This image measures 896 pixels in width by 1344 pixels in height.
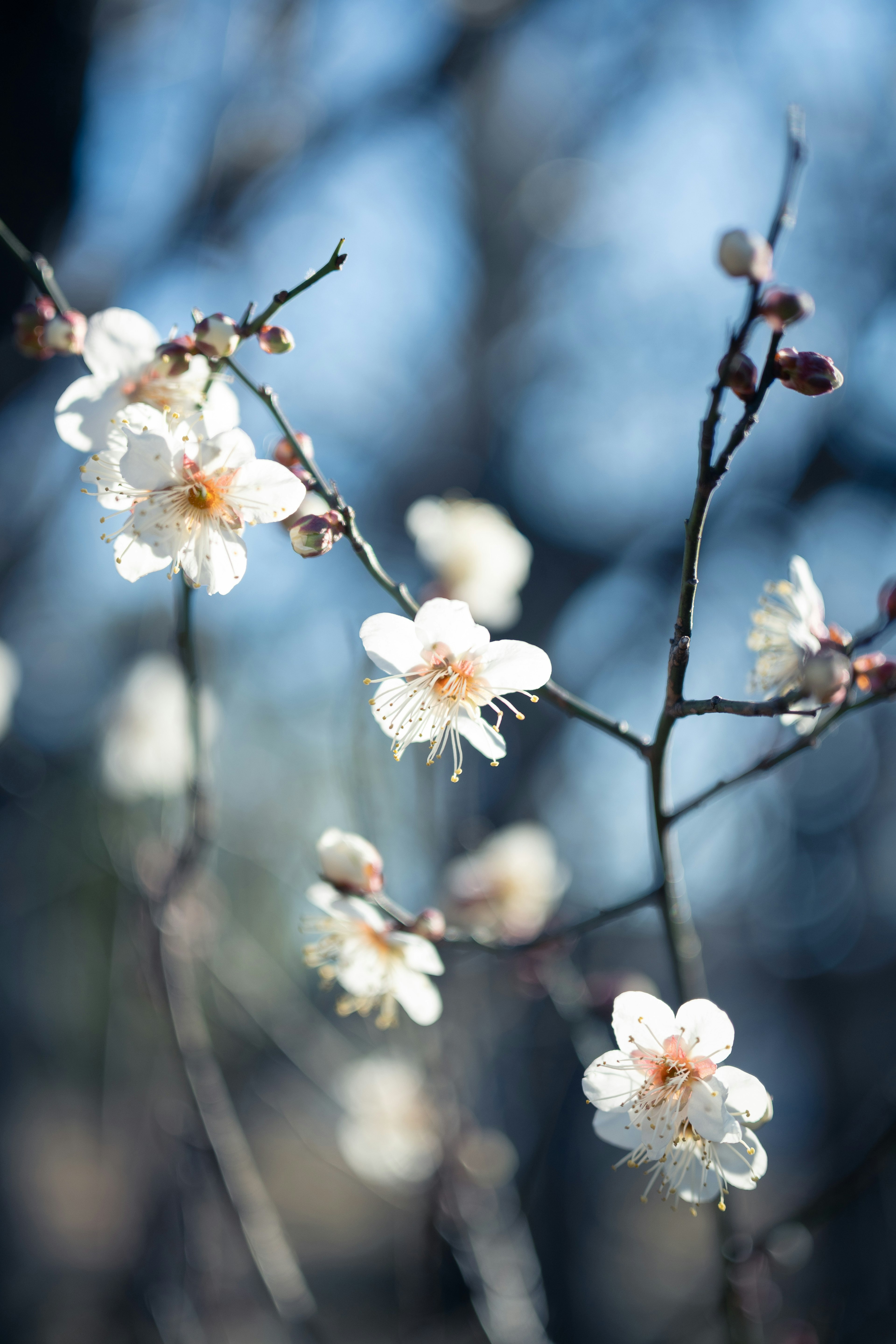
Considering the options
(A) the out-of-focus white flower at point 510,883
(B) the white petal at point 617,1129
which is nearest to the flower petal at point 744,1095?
(B) the white petal at point 617,1129

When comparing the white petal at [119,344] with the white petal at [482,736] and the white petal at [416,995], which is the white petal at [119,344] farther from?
the white petal at [416,995]

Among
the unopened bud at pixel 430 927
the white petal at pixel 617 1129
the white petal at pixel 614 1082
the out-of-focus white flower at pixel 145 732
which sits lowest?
the white petal at pixel 617 1129

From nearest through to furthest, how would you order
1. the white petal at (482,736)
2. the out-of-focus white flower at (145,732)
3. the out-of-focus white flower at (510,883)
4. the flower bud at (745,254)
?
the flower bud at (745,254) < the white petal at (482,736) < the out-of-focus white flower at (510,883) < the out-of-focus white flower at (145,732)

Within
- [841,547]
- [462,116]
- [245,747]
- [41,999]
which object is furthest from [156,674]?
[41,999]

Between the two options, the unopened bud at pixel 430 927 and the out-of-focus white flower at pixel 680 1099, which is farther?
the unopened bud at pixel 430 927

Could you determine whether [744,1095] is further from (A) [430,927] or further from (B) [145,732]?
(B) [145,732]

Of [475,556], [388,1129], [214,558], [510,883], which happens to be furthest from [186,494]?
[388,1129]

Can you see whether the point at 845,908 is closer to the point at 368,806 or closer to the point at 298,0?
the point at 368,806
